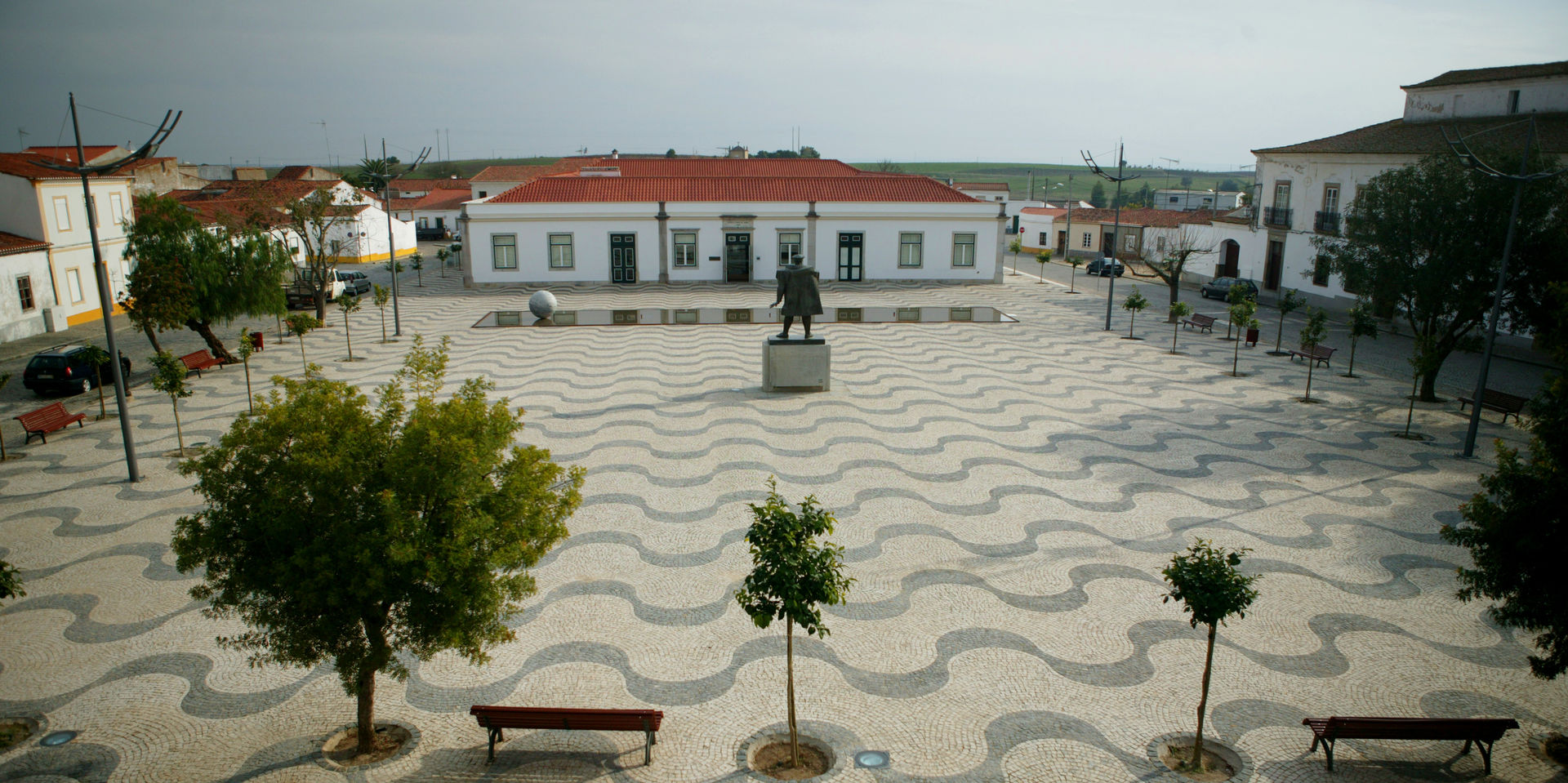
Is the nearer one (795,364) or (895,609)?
(895,609)

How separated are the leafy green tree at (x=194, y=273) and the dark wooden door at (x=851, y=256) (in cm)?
2504

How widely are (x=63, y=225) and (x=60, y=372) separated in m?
14.1

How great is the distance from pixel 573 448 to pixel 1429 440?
17.2 m

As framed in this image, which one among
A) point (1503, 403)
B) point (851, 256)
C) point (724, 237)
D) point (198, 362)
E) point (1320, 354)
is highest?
point (724, 237)

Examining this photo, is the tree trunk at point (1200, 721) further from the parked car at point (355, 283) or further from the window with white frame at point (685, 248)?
the parked car at point (355, 283)

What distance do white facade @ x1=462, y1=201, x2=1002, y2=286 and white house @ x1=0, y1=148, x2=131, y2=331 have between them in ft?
43.4

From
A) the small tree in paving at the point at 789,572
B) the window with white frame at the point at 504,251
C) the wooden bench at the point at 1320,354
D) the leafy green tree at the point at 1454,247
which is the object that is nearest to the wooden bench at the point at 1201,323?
the wooden bench at the point at 1320,354

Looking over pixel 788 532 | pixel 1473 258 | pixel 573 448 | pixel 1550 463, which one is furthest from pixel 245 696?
→ pixel 1473 258

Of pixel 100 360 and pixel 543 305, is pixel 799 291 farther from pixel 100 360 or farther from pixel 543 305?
pixel 543 305

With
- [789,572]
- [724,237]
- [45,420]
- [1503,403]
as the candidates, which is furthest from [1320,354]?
[45,420]

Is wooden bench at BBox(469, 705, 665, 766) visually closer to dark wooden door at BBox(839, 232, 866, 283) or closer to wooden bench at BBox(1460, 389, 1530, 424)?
wooden bench at BBox(1460, 389, 1530, 424)

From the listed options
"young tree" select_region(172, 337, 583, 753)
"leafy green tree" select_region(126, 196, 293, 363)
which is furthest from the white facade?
"young tree" select_region(172, 337, 583, 753)

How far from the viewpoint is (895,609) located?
1088 centimetres

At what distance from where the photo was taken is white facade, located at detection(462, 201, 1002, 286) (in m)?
41.5
